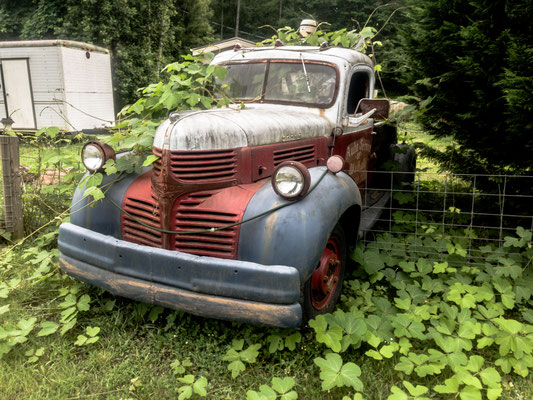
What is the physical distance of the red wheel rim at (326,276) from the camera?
10.0ft

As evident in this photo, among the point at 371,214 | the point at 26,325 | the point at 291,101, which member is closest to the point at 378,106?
the point at 291,101

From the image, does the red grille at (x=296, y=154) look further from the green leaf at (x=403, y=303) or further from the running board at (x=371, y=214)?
the green leaf at (x=403, y=303)

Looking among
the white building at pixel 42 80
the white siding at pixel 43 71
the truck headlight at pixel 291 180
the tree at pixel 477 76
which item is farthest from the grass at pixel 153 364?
the white siding at pixel 43 71

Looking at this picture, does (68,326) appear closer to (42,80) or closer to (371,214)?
(371,214)

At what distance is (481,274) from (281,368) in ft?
6.40

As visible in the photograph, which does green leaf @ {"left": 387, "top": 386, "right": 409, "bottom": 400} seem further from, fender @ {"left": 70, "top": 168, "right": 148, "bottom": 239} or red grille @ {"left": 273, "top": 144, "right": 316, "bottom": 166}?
fender @ {"left": 70, "top": 168, "right": 148, "bottom": 239}

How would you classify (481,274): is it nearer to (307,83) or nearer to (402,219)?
(402,219)

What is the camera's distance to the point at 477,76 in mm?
4078

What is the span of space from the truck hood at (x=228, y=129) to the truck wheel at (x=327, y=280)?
862 mm

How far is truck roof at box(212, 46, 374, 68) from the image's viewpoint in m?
4.03

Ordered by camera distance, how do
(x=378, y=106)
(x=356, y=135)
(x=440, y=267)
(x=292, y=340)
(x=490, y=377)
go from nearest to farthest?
(x=490, y=377)
(x=292, y=340)
(x=440, y=267)
(x=378, y=106)
(x=356, y=135)

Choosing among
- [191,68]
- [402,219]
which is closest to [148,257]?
[191,68]

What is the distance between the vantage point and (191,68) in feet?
12.4

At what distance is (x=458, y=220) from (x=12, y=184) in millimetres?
4876
